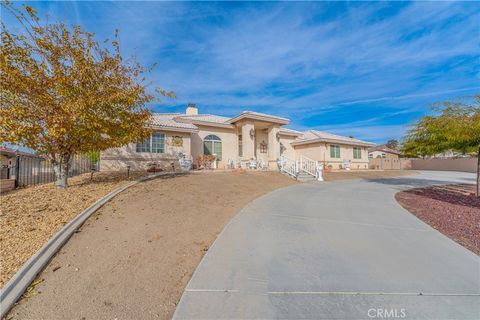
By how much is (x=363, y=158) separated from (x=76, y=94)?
28.7 metres

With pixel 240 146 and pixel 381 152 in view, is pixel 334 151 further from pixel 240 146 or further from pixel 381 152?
pixel 381 152

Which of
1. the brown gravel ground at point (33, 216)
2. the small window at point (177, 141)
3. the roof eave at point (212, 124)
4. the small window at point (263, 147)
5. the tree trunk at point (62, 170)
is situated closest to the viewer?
the brown gravel ground at point (33, 216)

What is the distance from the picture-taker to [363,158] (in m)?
27.1

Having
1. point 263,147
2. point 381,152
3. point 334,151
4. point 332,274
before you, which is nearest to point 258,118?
point 263,147

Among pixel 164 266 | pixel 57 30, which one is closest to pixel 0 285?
pixel 164 266

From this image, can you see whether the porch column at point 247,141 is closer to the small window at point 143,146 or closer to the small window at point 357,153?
the small window at point 143,146

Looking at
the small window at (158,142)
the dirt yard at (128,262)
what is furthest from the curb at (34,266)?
the small window at (158,142)

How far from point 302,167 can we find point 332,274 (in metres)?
12.6

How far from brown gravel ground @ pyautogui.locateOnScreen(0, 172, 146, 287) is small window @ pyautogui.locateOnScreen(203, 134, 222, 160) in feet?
35.2

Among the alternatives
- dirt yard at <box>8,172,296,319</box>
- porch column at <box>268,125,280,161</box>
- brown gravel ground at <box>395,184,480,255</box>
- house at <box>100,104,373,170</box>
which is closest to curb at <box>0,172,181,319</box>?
dirt yard at <box>8,172,296,319</box>

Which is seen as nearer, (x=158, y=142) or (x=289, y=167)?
(x=289, y=167)

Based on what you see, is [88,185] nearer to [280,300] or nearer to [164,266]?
[164,266]

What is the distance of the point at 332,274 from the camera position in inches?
116

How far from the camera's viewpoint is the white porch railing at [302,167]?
1408cm
